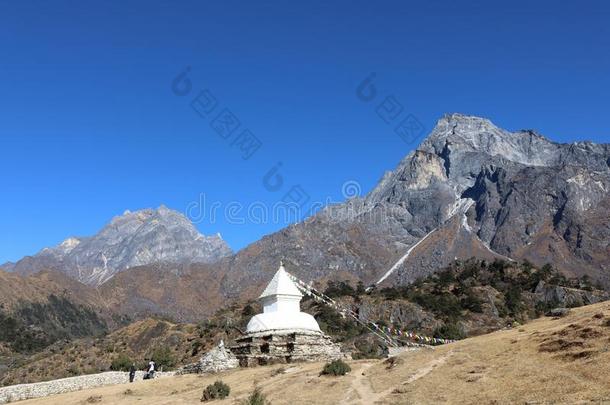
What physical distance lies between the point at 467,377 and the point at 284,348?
15.5 m

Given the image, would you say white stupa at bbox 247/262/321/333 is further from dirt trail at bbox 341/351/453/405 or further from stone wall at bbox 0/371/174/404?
dirt trail at bbox 341/351/453/405

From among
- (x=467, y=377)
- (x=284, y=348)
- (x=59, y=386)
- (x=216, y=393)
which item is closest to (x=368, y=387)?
(x=467, y=377)

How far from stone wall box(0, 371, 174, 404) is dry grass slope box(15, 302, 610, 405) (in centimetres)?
442

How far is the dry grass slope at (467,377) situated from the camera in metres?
17.7

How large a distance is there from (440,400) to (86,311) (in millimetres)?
152588

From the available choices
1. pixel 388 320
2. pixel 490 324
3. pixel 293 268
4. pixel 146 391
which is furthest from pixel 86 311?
pixel 146 391

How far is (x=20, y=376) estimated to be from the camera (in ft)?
219

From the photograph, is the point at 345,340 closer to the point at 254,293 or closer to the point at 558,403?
the point at 558,403

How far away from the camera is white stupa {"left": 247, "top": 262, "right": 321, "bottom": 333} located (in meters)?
35.5

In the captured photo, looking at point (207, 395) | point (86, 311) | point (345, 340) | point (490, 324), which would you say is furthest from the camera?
point (86, 311)

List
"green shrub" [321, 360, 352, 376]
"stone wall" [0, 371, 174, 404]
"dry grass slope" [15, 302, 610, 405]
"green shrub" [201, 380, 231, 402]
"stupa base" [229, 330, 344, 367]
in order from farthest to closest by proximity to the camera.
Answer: "stone wall" [0, 371, 174, 404], "stupa base" [229, 330, 344, 367], "green shrub" [321, 360, 352, 376], "green shrub" [201, 380, 231, 402], "dry grass slope" [15, 302, 610, 405]

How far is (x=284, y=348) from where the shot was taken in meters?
34.2

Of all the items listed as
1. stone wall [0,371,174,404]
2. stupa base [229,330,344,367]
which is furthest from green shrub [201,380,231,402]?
stone wall [0,371,174,404]

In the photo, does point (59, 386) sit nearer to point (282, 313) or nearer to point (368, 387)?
point (282, 313)
